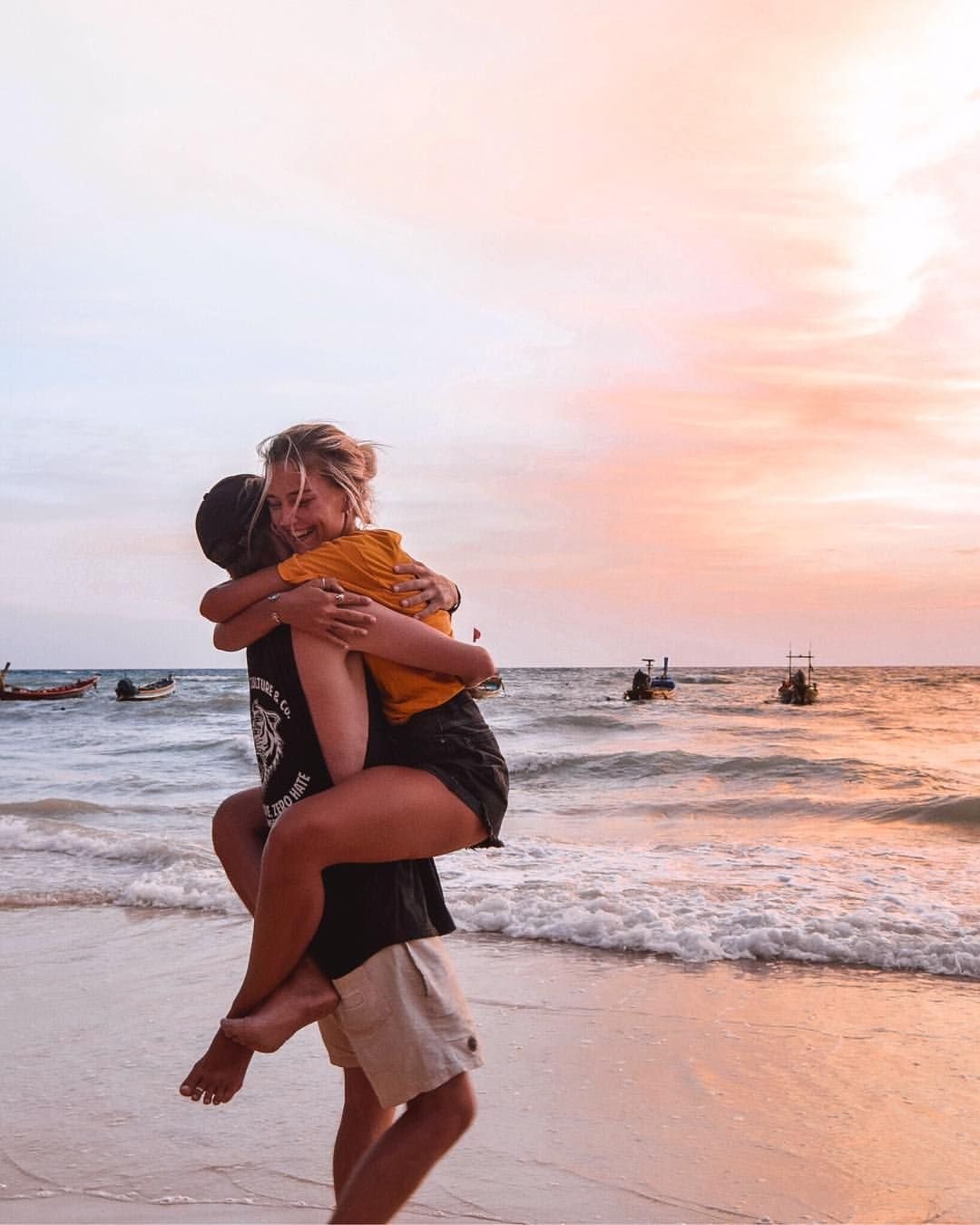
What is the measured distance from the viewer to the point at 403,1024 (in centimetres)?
224

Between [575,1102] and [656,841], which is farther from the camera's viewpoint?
[656,841]

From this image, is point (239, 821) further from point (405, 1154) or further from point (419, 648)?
point (405, 1154)

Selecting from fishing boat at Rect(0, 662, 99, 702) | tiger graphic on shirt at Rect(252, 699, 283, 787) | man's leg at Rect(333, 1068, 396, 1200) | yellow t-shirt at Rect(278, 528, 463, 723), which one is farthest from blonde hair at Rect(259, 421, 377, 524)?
fishing boat at Rect(0, 662, 99, 702)

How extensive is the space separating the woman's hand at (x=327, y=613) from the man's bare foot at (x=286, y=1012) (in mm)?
639

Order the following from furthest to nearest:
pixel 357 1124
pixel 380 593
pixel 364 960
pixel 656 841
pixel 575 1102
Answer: pixel 656 841 < pixel 575 1102 < pixel 357 1124 < pixel 380 593 < pixel 364 960

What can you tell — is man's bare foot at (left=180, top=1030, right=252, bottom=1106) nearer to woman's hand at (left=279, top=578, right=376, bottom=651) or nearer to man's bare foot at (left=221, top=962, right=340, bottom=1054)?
man's bare foot at (left=221, top=962, right=340, bottom=1054)

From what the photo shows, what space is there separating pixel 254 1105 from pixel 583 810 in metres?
10.0

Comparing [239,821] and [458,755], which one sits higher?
[458,755]

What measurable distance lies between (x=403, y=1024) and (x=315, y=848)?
1.31 feet

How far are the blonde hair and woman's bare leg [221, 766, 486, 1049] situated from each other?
602 millimetres

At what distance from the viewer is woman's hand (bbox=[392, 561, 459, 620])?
2391mm

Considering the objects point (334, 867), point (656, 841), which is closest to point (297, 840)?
point (334, 867)

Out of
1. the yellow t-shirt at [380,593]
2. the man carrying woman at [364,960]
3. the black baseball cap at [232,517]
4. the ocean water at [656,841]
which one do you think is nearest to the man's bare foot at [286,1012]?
the man carrying woman at [364,960]

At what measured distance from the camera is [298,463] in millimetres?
2355
